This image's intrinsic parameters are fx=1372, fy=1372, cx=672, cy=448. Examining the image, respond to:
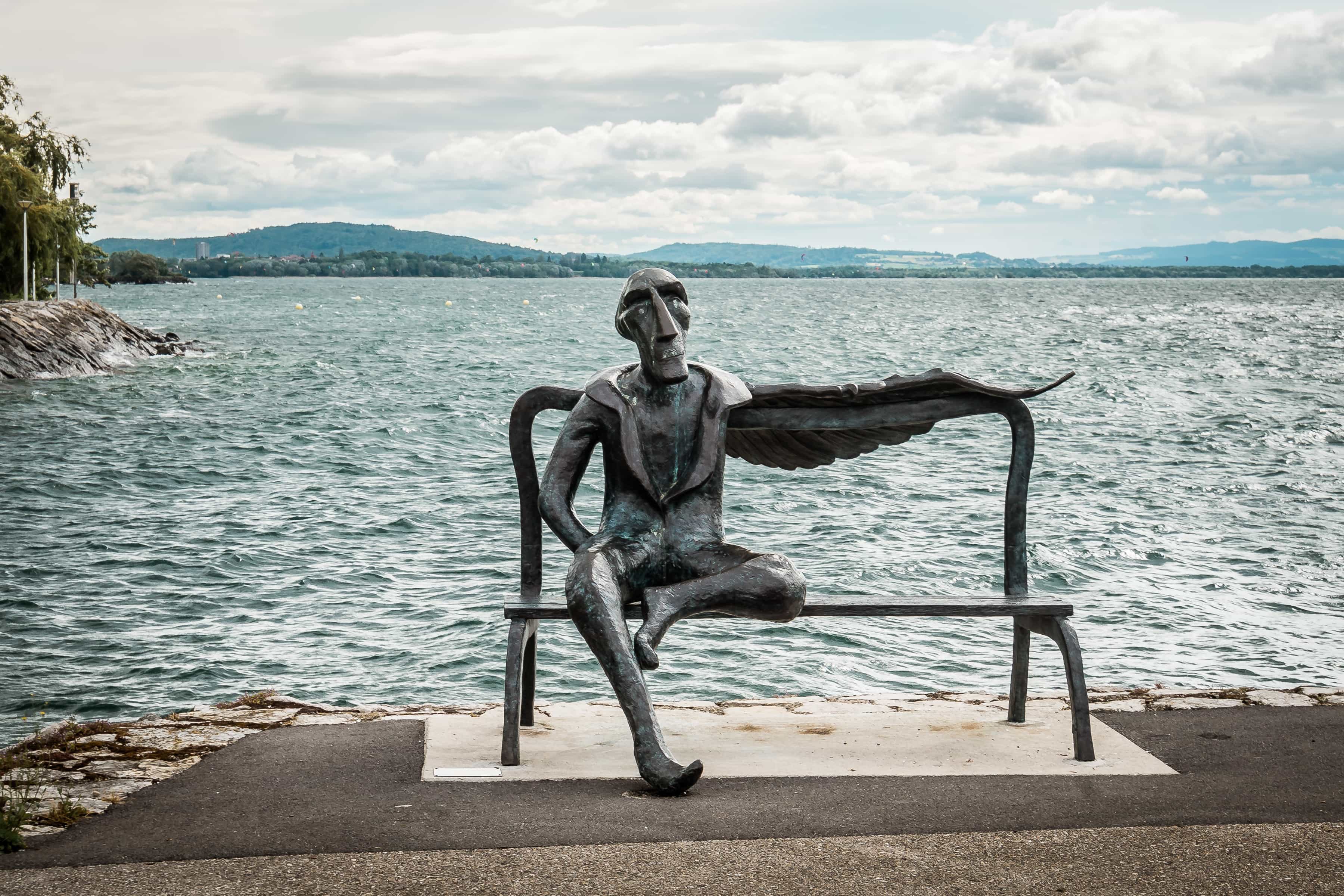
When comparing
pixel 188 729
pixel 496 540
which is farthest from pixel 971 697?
pixel 496 540

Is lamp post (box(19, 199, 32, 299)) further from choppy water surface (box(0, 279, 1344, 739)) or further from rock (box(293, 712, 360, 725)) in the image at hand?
rock (box(293, 712, 360, 725))

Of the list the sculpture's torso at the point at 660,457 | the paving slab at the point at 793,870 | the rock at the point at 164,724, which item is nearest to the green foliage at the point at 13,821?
the paving slab at the point at 793,870

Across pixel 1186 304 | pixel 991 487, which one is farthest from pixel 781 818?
pixel 1186 304

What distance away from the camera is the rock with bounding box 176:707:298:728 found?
19.3ft

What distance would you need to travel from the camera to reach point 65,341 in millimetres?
38812

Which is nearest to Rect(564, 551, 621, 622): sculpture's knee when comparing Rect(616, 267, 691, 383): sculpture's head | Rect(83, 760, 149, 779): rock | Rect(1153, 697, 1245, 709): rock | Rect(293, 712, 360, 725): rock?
Rect(616, 267, 691, 383): sculpture's head

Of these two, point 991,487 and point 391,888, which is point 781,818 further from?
point 991,487

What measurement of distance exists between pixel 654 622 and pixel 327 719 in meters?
1.85

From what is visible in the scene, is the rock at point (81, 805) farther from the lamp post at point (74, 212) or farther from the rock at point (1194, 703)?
the lamp post at point (74, 212)

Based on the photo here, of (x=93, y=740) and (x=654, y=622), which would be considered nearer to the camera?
(x=654, y=622)

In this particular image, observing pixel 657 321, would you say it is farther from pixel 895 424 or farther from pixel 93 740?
pixel 93 740

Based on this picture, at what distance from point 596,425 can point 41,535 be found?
13494 mm

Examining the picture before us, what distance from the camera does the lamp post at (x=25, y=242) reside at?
40.7m

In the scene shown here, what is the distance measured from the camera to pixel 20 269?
4397 cm
